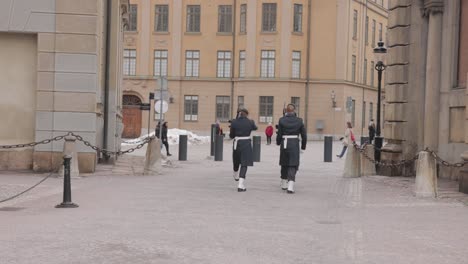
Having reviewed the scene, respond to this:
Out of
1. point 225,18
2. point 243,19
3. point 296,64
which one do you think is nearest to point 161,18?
point 225,18

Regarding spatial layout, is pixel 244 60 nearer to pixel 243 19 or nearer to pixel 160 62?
pixel 243 19

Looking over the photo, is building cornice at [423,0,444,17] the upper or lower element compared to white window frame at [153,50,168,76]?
lower

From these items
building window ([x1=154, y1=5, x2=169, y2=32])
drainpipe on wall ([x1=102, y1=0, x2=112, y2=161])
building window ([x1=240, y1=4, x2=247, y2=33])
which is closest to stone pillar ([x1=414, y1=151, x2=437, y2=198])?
drainpipe on wall ([x1=102, y1=0, x2=112, y2=161])

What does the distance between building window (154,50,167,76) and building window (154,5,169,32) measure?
67.0 inches

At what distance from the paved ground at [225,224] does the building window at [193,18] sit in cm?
4010

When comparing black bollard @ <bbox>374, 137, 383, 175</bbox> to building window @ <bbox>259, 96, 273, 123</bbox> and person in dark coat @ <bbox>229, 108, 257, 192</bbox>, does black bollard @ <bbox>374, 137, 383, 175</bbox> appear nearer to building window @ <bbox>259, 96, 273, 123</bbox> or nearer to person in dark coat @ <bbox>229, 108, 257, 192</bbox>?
person in dark coat @ <bbox>229, 108, 257, 192</bbox>

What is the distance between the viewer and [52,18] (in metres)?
17.2

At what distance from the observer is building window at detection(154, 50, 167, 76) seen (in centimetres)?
5591

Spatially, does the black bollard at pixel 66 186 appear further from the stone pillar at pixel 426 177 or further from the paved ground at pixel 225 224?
the stone pillar at pixel 426 177

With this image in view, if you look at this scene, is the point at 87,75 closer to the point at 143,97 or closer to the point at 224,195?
the point at 224,195

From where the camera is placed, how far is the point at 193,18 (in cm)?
5606

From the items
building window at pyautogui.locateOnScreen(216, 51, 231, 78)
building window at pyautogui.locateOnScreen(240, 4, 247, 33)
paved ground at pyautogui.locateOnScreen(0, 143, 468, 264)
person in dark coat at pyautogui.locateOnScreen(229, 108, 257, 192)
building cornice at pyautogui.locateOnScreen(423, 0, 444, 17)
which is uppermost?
building window at pyautogui.locateOnScreen(240, 4, 247, 33)

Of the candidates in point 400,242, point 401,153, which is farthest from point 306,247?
point 401,153

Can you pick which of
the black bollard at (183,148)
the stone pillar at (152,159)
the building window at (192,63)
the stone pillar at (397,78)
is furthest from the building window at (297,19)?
the stone pillar at (152,159)
